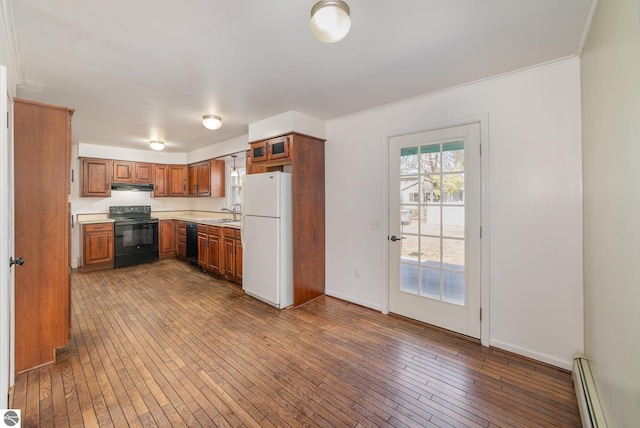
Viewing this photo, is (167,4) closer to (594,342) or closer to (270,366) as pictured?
(270,366)

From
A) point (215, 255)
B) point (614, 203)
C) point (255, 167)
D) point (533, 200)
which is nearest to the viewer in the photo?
point (614, 203)

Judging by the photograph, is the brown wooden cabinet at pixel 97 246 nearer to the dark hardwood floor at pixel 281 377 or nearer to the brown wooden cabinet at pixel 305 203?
the dark hardwood floor at pixel 281 377

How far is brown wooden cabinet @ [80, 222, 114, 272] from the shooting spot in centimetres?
487

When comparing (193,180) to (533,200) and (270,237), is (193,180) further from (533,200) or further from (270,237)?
(533,200)

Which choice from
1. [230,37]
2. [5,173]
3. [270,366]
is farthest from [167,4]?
[270,366]

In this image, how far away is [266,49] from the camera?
1972 mm

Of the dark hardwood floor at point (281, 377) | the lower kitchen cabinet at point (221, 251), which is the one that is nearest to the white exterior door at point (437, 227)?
the dark hardwood floor at point (281, 377)

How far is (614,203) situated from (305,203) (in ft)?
8.90

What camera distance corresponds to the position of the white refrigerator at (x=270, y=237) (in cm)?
333

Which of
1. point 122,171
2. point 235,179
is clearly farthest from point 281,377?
point 122,171

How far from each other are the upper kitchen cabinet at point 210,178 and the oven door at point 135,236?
1165 mm

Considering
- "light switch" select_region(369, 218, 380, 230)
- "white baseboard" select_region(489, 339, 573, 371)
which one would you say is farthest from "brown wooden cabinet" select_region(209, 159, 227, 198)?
"white baseboard" select_region(489, 339, 573, 371)

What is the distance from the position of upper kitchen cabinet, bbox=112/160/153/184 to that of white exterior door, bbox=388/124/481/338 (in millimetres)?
5444

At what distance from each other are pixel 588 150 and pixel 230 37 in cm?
254
